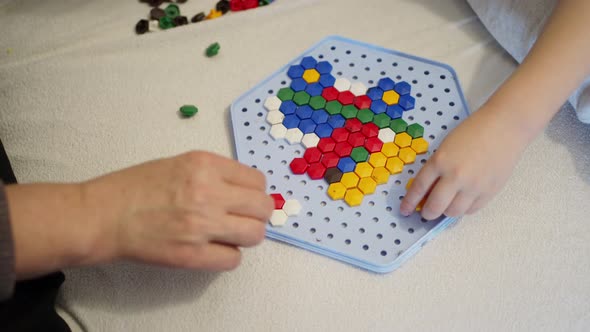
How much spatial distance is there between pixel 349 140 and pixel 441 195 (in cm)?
16

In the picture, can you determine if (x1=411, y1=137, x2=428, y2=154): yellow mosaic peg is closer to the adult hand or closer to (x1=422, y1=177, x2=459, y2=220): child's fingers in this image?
(x1=422, y1=177, x2=459, y2=220): child's fingers

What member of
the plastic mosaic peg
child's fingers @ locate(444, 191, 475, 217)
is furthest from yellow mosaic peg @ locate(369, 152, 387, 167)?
child's fingers @ locate(444, 191, 475, 217)

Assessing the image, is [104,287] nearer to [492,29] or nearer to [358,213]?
[358,213]

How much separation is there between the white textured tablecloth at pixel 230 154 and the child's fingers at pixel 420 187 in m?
0.06

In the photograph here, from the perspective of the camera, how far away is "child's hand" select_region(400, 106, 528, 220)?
1.87 ft

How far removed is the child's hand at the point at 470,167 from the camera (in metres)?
0.57

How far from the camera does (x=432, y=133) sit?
0.68 metres

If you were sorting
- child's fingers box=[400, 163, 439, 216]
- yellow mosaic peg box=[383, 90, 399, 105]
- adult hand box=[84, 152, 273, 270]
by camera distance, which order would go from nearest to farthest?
adult hand box=[84, 152, 273, 270] → child's fingers box=[400, 163, 439, 216] → yellow mosaic peg box=[383, 90, 399, 105]

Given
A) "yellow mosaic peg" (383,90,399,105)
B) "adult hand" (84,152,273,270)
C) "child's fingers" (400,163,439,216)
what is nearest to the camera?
"adult hand" (84,152,273,270)

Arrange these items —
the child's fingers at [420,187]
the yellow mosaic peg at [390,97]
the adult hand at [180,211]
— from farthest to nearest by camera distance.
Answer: the yellow mosaic peg at [390,97] < the child's fingers at [420,187] < the adult hand at [180,211]

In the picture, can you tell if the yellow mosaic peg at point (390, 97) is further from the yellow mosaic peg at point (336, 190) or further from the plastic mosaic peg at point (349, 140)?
the yellow mosaic peg at point (336, 190)

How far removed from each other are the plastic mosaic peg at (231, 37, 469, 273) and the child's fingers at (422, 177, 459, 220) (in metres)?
0.04

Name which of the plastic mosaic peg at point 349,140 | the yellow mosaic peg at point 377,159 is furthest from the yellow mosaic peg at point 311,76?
the yellow mosaic peg at point 377,159

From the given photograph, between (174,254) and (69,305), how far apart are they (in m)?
0.19
